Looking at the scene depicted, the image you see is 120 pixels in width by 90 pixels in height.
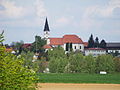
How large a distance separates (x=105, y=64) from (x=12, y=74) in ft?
189

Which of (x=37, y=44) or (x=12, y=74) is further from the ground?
(x=37, y=44)

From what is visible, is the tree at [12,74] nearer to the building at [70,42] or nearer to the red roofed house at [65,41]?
the building at [70,42]

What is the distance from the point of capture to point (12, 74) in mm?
12180

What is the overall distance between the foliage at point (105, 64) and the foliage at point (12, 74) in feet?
185

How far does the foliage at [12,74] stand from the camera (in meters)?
12.2

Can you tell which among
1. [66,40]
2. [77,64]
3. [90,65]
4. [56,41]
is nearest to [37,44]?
[56,41]

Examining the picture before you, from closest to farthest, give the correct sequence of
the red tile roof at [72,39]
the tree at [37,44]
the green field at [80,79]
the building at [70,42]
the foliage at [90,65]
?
the green field at [80,79] < the foliage at [90,65] < the tree at [37,44] < the building at [70,42] < the red tile roof at [72,39]

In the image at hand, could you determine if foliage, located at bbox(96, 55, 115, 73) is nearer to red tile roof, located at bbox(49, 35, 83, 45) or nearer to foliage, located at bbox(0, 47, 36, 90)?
foliage, located at bbox(0, 47, 36, 90)

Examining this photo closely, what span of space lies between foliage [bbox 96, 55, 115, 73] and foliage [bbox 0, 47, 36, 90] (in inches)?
2217

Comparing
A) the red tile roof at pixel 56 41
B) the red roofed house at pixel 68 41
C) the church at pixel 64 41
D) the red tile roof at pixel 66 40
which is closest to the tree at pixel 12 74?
the church at pixel 64 41

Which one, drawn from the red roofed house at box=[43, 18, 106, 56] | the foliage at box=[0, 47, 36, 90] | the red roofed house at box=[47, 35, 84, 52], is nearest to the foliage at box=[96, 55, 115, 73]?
the foliage at box=[0, 47, 36, 90]

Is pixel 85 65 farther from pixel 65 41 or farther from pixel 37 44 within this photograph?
pixel 65 41

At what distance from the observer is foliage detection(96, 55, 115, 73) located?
6862cm

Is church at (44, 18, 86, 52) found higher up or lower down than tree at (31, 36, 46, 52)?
higher up
